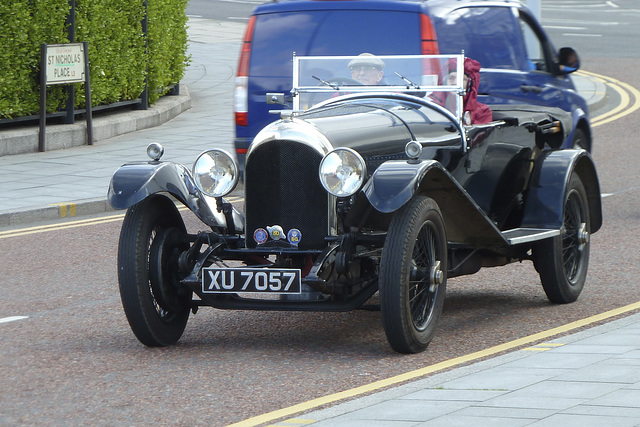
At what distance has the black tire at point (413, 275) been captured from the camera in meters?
6.06

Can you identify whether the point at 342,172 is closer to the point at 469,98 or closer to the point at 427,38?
the point at 469,98

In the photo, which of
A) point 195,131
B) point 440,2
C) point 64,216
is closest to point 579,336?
point 440,2

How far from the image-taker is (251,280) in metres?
6.23

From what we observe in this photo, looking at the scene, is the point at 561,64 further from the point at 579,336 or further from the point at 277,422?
the point at 277,422

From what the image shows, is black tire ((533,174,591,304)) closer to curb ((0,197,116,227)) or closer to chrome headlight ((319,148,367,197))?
chrome headlight ((319,148,367,197))

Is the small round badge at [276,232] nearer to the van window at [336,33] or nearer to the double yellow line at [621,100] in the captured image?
the van window at [336,33]

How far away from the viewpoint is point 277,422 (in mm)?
4988

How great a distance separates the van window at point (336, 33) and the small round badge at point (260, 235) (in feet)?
12.3

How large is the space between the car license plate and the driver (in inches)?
77.2

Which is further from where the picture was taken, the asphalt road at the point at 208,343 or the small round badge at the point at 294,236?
the small round badge at the point at 294,236

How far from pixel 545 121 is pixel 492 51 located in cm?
257

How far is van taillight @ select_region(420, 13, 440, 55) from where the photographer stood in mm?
9938

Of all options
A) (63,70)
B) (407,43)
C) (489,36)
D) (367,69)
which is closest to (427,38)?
(407,43)

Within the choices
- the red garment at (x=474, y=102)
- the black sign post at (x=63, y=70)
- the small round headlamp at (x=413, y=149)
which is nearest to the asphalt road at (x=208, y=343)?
the small round headlamp at (x=413, y=149)
